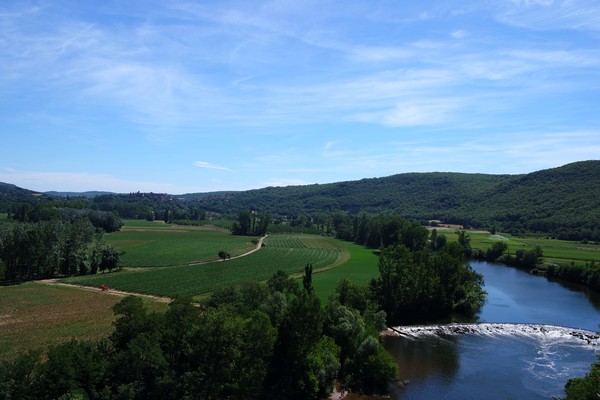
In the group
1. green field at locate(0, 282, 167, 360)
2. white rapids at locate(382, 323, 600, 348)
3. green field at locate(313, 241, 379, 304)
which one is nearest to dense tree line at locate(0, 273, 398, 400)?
green field at locate(0, 282, 167, 360)

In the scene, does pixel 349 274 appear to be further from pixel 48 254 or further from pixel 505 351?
pixel 48 254

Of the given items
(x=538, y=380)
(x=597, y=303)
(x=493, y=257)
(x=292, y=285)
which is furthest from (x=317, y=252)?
(x=538, y=380)

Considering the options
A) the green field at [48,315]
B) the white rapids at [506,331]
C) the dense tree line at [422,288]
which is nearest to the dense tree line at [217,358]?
the green field at [48,315]

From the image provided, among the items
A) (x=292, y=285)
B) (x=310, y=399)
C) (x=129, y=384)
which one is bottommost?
(x=310, y=399)

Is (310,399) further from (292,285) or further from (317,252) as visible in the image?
(317,252)

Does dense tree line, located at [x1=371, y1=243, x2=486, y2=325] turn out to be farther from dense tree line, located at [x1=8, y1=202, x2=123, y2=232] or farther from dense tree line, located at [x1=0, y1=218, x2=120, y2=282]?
dense tree line, located at [x1=8, y1=202, x2=123, y2=232]

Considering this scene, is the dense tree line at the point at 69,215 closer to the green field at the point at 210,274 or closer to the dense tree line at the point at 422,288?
the green field at the point at 210,274
